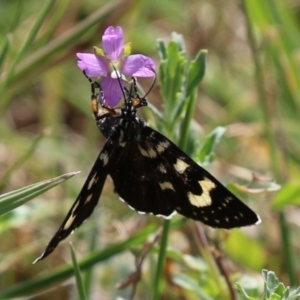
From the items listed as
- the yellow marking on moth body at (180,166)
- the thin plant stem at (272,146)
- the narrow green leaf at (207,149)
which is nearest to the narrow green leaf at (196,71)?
the narrow green leaf at (207,149)

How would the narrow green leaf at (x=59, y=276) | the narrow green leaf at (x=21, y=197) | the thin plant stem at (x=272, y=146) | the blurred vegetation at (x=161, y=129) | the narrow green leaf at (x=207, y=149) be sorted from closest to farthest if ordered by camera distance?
the narrow green leaf at (x=21, y=197)
the narrow green leaf at (x=207, y=149)
the narrow green leaf at (x=59, y=276)
the blurred vegetation at (x=161, y=129)
the thin plant stem at (x=272, y=146)

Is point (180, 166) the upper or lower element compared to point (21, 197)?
lower

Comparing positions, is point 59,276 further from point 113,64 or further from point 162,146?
point 113,64

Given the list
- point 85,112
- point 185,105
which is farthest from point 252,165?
point 185,105

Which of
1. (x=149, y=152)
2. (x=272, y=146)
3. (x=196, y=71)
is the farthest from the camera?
(x=272, y=146)

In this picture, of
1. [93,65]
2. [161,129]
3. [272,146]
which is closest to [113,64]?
[93,65]

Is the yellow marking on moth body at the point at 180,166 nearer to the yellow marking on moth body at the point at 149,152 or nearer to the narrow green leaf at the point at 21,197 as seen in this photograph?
the yellow marking on moth body at the point at 149,152
